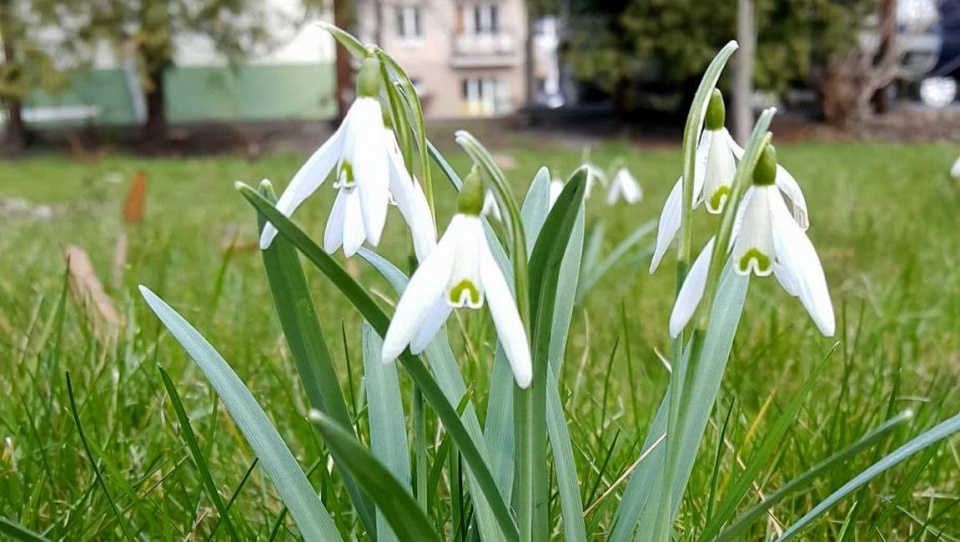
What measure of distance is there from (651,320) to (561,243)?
1.63 m

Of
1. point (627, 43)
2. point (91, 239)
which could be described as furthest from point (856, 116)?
point (91, 239)

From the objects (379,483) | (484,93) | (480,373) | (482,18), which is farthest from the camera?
(482,18)

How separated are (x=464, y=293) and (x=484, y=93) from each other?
25.4 metres

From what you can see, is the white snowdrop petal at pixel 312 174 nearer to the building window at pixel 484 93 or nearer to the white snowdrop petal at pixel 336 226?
the white snowdrop petal at pixel 336 226

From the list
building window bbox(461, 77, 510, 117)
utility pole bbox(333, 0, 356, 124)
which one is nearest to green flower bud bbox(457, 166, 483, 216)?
utility pole bbox(333, 0, 356, 124)

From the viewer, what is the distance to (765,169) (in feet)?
1.99

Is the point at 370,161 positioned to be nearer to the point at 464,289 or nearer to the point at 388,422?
the point at 464,289

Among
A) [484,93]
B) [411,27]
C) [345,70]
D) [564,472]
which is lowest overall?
[484,93]

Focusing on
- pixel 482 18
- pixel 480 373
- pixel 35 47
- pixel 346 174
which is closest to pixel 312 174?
pixel 346 174

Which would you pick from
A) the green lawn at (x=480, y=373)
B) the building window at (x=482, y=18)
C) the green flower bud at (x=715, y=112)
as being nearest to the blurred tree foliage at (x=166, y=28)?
the green lawn at (x=480, y=373)

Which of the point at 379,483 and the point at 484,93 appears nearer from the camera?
the point at 379,483

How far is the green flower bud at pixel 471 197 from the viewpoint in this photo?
556 millimetres

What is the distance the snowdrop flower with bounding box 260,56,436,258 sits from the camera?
0.58 meters

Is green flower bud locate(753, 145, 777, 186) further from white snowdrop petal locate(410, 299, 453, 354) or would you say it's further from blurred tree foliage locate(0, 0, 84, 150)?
blurred tree foliage locate(0, 0, 84, 150)
